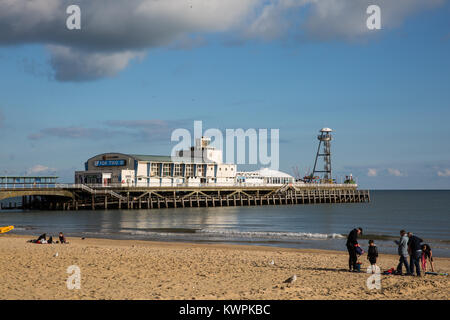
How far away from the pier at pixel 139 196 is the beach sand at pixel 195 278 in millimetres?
42060

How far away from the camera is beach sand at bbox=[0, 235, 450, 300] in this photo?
12688mm

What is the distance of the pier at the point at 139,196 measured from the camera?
208ft

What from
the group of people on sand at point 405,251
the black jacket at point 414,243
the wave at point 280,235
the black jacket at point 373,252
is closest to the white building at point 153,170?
the wave at point 280,235

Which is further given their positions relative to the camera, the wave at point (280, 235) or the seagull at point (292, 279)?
the wave at point (280, 235)

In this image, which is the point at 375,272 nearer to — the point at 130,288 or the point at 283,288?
the point at 283,288

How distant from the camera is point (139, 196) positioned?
6800 centimetres

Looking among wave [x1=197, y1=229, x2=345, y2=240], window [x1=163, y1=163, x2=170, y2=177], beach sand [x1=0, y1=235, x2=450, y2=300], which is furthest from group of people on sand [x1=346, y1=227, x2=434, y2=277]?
window [x1=163, y1=163, x2=170, y2=177]

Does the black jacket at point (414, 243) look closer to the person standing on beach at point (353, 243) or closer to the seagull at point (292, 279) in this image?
the person standing on beach at point (353, 243)

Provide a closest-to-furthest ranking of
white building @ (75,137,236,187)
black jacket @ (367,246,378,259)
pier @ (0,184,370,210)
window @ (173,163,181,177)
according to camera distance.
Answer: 1. black jacket @ (367,246,378,259)
2. pier @ (0,184,370,210)
3. white building @ (75,137,236,187)
4. window @ (173,163,181,177)

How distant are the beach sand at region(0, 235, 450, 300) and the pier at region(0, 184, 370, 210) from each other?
42.1 metres

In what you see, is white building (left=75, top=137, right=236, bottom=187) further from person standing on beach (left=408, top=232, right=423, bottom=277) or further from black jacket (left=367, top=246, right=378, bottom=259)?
person standing on beach (left=408, top=232, right=423, bottom=277)
